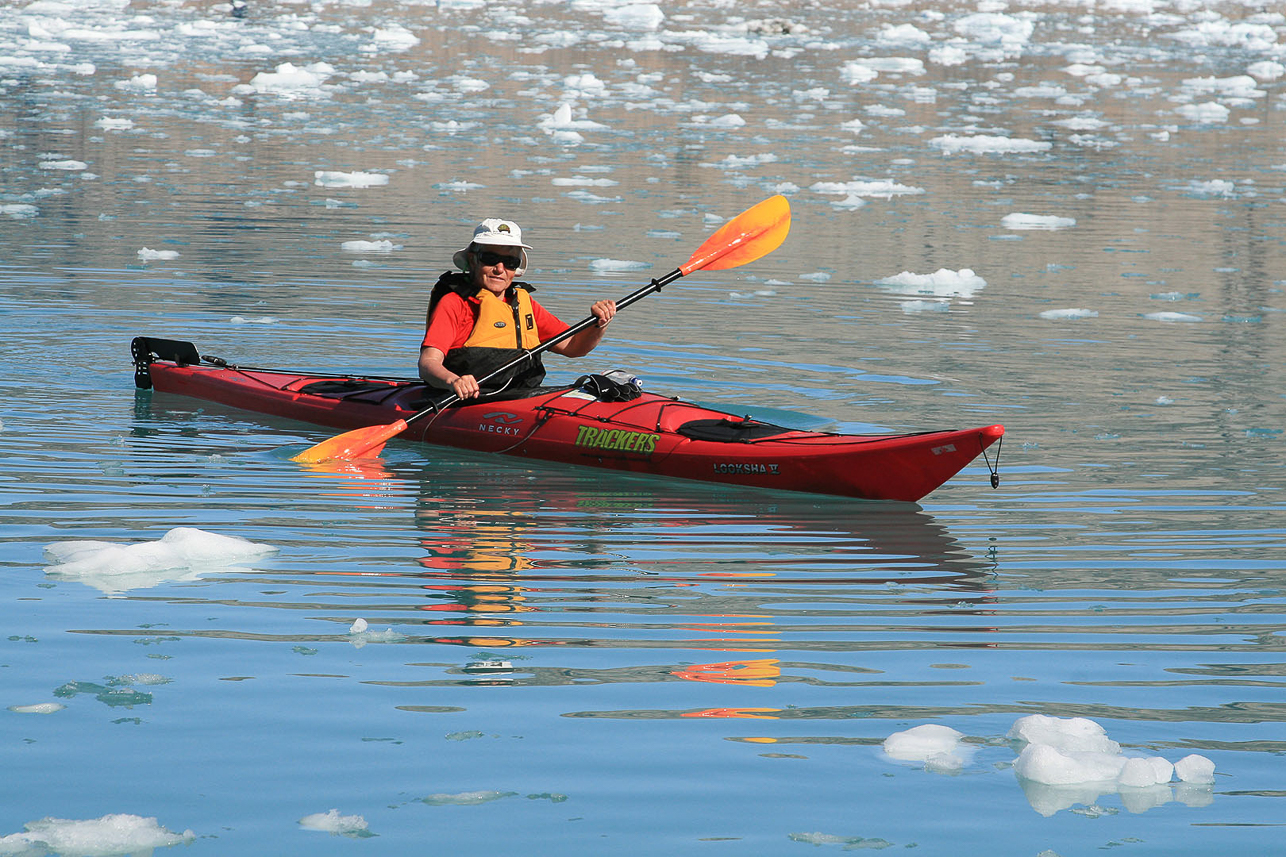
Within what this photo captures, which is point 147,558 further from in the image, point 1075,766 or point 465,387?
point 1075,766

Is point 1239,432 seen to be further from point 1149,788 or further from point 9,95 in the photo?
point 9,95

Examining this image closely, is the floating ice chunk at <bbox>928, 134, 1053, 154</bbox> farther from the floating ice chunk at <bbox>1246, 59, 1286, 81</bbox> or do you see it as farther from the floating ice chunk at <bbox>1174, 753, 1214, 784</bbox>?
the floating ice chunk at <bbox>1174, 753, 1214, 784</bbox>

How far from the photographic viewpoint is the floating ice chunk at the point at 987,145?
1795cm

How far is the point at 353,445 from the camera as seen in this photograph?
243 inches

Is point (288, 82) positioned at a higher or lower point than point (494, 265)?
higher

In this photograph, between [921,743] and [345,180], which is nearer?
[921,743]

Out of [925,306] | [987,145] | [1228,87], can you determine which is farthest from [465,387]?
[1228,87]

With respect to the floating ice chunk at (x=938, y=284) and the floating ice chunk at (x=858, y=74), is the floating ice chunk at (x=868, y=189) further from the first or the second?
the floating ice chunk at (x=858, y=74)

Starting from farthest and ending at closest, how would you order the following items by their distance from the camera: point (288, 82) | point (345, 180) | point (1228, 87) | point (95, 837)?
point (1228, 87), point (288, 82), point (345, 180), point (95, 837)

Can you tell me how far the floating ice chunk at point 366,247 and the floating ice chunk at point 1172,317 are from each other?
5.36 m

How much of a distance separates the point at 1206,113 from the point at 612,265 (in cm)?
1394

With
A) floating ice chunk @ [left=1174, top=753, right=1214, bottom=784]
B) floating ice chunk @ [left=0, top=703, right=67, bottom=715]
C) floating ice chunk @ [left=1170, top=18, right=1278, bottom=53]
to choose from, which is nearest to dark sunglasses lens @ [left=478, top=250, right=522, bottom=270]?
floating ice chunk @ [left=0, top=703, right=67, bottom=715]

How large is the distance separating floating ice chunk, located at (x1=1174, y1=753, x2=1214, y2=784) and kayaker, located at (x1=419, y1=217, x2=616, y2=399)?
3.61m

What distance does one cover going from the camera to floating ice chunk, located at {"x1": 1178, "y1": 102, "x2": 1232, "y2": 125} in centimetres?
2088
